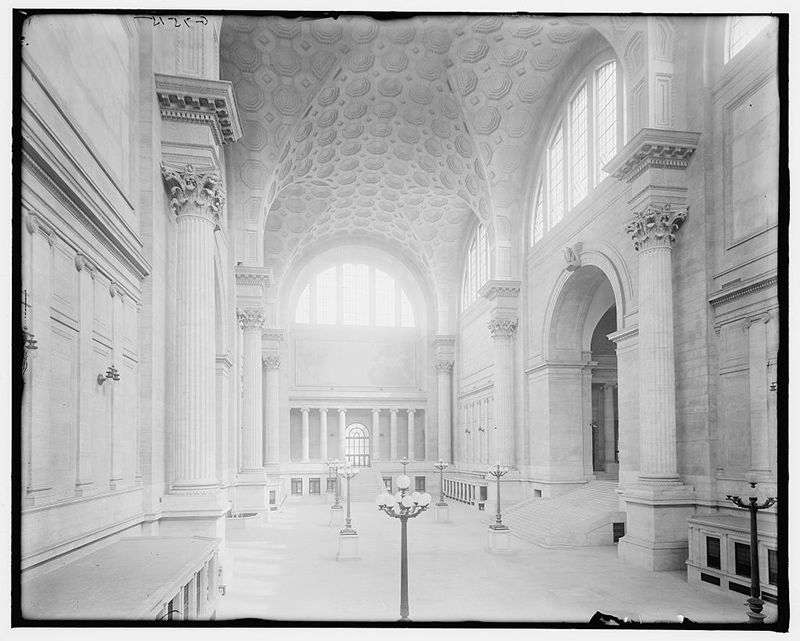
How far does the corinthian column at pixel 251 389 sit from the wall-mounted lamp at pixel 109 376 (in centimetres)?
1688

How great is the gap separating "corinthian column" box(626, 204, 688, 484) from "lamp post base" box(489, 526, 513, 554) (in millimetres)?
3737

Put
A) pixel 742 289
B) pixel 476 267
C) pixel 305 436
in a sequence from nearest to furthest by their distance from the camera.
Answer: pixel 742 289, pixel 476 267, pixel 305 436

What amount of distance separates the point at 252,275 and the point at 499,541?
1308 centimetres

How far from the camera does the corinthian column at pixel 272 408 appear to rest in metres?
36.2

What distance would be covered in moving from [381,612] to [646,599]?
15.2 feet

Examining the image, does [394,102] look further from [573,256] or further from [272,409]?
[272,409]

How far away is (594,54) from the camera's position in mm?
22266

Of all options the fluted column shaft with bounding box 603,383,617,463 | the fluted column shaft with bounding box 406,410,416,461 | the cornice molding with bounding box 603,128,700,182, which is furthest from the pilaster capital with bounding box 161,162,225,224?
the fluted column shaft with bounding box 406,410,416,461

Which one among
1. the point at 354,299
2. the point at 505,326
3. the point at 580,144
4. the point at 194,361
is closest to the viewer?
the point at 194,361

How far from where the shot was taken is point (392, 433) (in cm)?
4341

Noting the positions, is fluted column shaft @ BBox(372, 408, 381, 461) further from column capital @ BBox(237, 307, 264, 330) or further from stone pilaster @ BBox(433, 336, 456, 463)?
column capital @ BBox(237, 307, 264, 330)

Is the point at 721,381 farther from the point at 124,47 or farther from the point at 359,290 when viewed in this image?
the point at 359,290

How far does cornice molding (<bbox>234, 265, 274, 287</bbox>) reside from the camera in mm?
27141

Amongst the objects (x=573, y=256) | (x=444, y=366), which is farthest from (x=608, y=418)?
(x=444, y=366)
